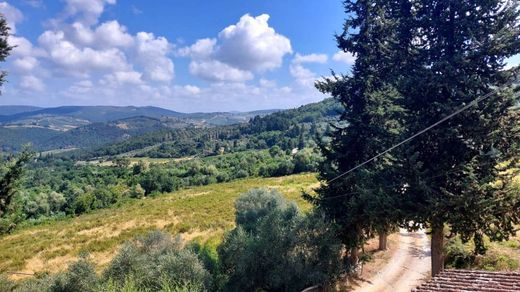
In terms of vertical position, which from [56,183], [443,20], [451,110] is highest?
[443,20]

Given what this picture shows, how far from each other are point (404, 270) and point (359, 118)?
31.7 feet

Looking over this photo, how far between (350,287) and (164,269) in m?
9.80

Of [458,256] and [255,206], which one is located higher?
[255,206]

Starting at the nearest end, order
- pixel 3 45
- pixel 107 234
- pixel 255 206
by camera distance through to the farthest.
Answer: pixel 3 45 < pixel 255 206 < pixel 107 234

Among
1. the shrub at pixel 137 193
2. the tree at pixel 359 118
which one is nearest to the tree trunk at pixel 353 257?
the tree at pixel 359 118

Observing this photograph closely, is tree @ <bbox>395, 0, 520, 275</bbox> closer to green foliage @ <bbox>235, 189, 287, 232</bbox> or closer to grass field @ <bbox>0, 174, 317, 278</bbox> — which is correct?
green foliage @ <bbox>235, 189, 287, 232</bbox>

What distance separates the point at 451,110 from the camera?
1421 centimetres

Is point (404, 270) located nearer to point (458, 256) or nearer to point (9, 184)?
point (458, 256)

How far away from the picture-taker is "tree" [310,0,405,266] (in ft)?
59.5

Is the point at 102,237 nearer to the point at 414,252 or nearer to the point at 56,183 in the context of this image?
the point at 414,252

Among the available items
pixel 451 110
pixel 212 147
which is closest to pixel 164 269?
pixel 451 110

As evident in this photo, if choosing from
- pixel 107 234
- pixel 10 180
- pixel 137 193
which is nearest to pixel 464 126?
pixel 10 180

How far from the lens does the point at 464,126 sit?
46.6 ft

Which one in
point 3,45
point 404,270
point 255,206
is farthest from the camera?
point 255,206
